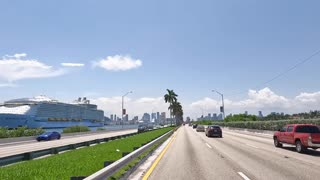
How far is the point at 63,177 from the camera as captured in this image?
30.6 feet

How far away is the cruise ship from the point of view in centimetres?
8438

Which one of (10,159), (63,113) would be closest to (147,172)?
(10,159)

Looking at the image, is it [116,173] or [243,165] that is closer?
[116,173]

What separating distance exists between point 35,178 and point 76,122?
346ft

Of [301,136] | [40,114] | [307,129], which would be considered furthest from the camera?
[40,114]

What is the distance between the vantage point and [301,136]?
19609mm

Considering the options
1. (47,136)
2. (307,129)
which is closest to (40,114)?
(47,136)

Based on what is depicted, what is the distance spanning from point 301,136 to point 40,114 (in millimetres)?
87154

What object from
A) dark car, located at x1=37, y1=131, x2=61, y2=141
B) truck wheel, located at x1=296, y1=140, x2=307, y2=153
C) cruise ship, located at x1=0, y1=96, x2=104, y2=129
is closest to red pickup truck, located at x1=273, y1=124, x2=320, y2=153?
truck wheel, located at x1=296, y1=140, x2=307, y2=153

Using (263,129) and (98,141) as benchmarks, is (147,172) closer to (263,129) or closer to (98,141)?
(98,141)

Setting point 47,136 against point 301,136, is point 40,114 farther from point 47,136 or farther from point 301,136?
point 301,136

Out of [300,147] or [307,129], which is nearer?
[300,147]

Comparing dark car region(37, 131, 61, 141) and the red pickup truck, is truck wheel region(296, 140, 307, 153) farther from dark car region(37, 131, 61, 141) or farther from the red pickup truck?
dark car region(37, 131, 61, 141)

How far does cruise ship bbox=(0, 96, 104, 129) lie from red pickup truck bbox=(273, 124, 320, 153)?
244 ft
